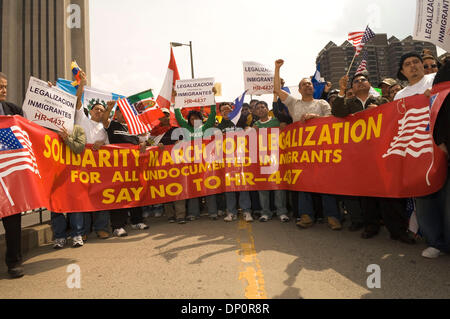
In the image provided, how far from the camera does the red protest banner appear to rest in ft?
11.9

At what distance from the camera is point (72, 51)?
74.8 m

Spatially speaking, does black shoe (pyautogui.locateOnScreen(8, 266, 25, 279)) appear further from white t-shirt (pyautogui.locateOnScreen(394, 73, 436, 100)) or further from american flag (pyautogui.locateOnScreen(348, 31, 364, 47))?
american flag (pyautogui.locateOnScreen(348, 31, 364, 47))

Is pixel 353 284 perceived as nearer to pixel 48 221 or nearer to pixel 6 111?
pixel 6 111

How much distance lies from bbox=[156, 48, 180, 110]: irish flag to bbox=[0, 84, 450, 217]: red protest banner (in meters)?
2.42

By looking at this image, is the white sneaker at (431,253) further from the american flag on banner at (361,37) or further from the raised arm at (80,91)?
the raised arm at (80,91)

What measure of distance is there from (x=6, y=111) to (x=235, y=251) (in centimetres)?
358

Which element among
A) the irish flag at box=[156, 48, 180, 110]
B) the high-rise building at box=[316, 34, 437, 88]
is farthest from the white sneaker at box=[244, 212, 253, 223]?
the high-rise building at box=[316, 34, 437, 88]

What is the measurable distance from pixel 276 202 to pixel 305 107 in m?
1.87

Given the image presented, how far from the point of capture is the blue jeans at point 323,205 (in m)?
4.96

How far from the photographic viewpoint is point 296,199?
5.50 metres

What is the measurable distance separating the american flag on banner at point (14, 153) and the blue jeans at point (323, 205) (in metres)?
4.10

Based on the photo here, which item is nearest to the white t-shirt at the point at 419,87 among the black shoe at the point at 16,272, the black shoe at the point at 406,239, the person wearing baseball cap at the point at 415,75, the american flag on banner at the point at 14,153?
the person wearing baseball cap at the point at 415,75

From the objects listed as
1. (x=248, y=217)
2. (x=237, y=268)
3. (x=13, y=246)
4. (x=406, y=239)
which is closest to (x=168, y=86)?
(x=248, y=217)
